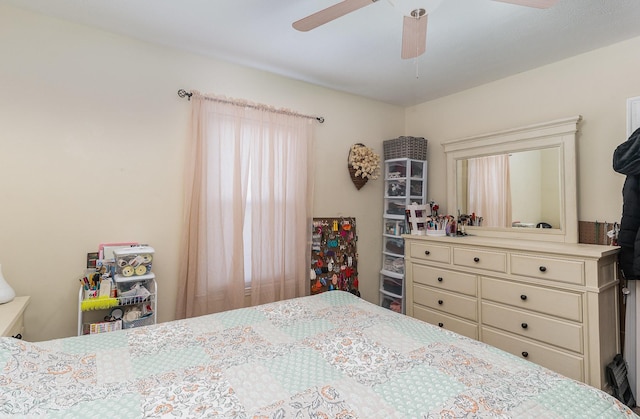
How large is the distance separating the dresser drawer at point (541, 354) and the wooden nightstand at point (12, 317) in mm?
2948

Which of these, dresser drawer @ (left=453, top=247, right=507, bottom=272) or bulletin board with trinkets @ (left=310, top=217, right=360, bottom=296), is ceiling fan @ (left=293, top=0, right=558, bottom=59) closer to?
dresser drawer @ (left=453, top=247, right=507, bottom=272)

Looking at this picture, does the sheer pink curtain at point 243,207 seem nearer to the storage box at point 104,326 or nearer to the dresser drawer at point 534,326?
the storage box at point 104,326

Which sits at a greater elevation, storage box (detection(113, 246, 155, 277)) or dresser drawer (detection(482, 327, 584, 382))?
storage box (detection(113, 246, 155, 277))

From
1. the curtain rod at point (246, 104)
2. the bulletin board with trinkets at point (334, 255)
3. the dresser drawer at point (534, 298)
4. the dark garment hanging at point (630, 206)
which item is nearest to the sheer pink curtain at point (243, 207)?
the curtain rod at point (246, 104)

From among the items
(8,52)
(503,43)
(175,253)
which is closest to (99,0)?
(8,52)

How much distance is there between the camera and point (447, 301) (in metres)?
2.75

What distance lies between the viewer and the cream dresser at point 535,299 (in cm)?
200

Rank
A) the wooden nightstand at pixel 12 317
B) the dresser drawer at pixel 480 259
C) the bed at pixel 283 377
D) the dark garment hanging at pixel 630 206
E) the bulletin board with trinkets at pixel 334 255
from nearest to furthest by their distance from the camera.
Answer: the bed at pixel 283 377
the wooden nightstand at pixel 12 317
the dark garment hanging at pixel 630 206
the dresser drawer at pixel 480 259
the bulletin board with trinkets at pixel 334 255

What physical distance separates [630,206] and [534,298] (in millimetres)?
827

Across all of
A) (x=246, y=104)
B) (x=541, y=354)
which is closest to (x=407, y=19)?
(x=246, y=104)

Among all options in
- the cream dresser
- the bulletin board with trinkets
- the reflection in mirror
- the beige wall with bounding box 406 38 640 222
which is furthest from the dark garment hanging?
the bulletin board with trinkets

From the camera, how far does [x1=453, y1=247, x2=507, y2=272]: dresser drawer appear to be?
2.40 m

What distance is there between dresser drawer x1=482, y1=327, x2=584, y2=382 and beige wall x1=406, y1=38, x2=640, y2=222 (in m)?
1.04

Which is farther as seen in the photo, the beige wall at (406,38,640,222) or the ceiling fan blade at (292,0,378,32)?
the beige wall at (406,38,640,222)
